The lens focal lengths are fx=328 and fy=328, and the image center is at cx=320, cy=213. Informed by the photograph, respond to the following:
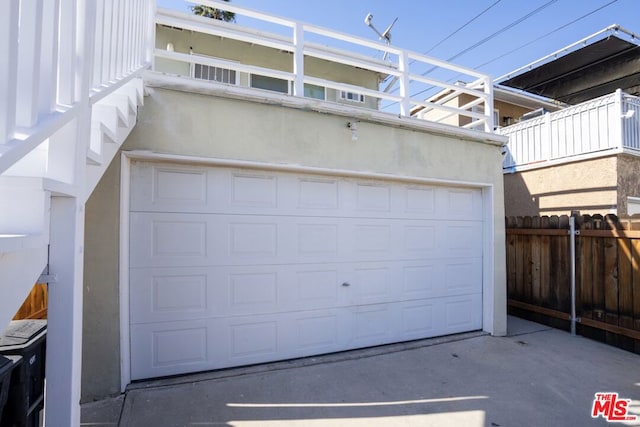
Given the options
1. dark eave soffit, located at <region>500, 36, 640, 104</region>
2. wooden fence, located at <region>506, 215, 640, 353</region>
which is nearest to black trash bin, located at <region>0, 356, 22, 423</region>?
wooden fence, located at <region>506, 215, 640, 353</region>

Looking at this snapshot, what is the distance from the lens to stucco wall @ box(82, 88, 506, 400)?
10.7ft

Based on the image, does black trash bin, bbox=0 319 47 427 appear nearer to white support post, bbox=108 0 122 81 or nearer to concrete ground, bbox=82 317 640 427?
concrete ground, bbox=82 317 640 427

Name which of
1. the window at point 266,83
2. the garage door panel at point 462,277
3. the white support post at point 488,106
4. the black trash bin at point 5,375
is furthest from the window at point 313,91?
the black trash bin at point 5,375

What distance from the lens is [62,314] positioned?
5.28ft

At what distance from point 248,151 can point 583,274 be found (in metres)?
→ 5.63

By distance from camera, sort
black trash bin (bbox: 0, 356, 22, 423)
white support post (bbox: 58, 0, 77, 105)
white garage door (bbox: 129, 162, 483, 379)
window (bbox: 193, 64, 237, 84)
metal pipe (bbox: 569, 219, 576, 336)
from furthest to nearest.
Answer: window (bbox: 193, 64, 237, 84) < metal pipe (bbox: 569, 219, 576, 336) < white garage door (bbox: 129, 162, 483, 379) < black trash bin (bbox: 0, 356, 22, 423) < white support post (bbox: 58, 0, 77, 105)

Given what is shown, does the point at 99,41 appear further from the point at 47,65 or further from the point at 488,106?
the point at 488,106

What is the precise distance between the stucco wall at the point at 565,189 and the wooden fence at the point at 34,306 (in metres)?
9.57

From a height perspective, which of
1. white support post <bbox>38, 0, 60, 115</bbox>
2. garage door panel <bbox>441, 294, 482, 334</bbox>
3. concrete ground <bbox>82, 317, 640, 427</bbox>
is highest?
white support post <bbox>38, 0, 60, 115</bbox>

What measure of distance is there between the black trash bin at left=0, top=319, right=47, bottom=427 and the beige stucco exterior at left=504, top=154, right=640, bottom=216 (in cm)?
929

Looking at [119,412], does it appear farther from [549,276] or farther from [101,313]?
[549,276]

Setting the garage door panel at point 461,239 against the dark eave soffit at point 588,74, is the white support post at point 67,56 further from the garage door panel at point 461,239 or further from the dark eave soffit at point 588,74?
the dark eave soffit at point 588,74

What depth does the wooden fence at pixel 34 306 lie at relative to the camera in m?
3.20

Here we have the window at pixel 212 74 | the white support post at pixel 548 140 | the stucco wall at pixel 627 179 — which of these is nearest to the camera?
the window at pixel 212 74
